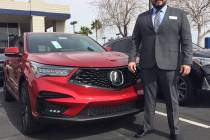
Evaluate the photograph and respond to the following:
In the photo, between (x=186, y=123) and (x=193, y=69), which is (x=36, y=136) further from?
(x=193, y=69)

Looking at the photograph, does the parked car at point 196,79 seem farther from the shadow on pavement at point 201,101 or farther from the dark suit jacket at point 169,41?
the dark suit jacket at point 169,41

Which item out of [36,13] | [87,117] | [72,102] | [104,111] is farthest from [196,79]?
[36,13]

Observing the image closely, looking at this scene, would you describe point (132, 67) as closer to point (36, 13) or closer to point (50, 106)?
point (50, 106)

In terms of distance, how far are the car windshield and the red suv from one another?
558 millimetres

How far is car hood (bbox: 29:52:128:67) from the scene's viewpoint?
4852 mm

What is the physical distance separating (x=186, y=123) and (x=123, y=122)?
0.95m

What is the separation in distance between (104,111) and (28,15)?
23.7 metres

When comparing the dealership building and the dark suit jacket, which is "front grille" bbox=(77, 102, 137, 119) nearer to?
the dark suit jacket

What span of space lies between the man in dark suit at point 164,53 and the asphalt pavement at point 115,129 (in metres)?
0.37

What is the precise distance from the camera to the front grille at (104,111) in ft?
15.4

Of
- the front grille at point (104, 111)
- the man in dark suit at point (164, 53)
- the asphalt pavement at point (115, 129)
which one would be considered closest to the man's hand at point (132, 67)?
the man in dark suit at point (164, 53)

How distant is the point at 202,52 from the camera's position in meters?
6.93

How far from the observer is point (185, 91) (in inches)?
263

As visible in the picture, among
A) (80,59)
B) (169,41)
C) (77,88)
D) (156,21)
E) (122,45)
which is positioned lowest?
(77,88)
